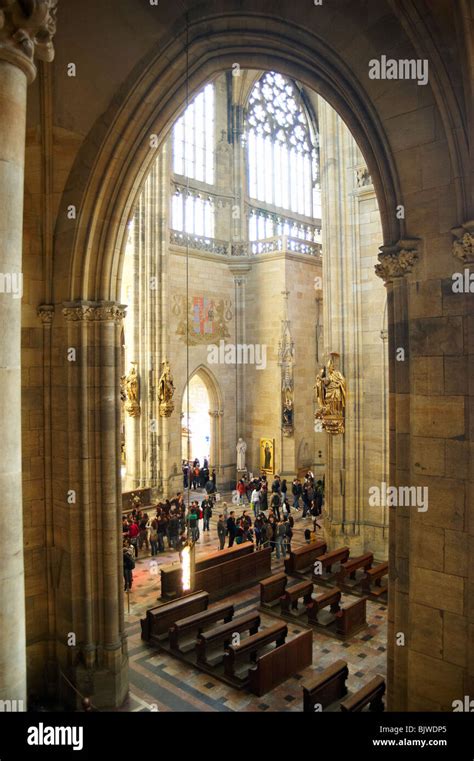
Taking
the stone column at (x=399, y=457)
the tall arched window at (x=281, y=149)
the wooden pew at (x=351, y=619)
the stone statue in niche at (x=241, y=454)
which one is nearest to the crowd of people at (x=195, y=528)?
the wooden pew at (x=351, y=619)

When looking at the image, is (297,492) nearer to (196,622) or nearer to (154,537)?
(154,537)

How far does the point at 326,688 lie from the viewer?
8.46m

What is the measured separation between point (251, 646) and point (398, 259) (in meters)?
6.85

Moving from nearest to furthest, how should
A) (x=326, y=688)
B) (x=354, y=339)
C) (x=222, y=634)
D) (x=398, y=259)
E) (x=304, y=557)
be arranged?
(x=398, y=259), (x=326, y=688), (x=222, y=634), (x=304, y=557), (x=354, y=339)

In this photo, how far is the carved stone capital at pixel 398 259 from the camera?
647cm

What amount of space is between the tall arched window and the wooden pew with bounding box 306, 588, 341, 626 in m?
19.7

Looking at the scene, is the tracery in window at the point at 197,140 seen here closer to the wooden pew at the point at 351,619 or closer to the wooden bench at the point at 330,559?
the wooden bench at the point at 330,559

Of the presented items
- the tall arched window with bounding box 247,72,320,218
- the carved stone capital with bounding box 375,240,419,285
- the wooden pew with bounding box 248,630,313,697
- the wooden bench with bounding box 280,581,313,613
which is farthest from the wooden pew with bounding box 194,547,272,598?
the tall arched window with bounding box 247,72,320,218

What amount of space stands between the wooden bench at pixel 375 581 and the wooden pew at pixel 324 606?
1420mm

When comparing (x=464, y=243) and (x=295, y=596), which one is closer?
(x=464, y=243)

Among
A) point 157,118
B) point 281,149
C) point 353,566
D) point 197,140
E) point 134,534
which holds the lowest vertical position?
point 353,566

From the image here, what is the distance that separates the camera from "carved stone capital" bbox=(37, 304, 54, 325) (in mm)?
9281

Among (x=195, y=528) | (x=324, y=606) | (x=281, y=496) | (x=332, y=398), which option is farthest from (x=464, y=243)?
(x=281, y=496)

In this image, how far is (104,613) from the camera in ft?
29.6
